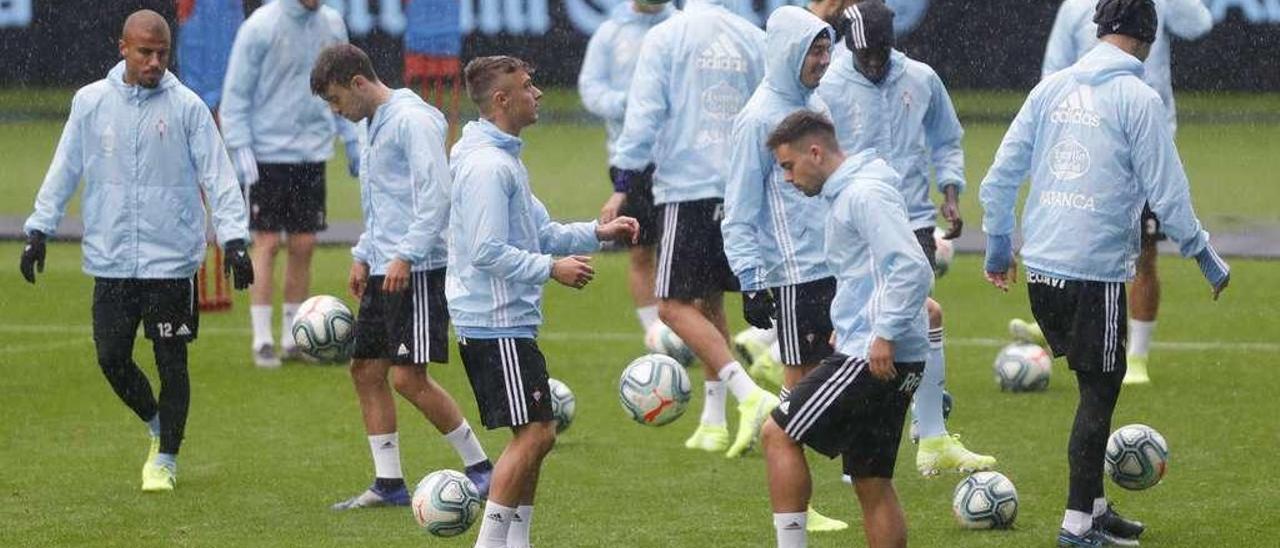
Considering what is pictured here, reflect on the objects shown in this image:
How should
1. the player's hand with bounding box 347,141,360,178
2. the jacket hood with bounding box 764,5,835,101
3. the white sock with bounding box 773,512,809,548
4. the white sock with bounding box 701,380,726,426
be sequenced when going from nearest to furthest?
the white sock with bounding box 773,512,809,548
the jacket hood with bounding box 764,5,835,101
the white sock with bounding box 701,380,726,426
the player's hand with bounding box 347,141,360,178

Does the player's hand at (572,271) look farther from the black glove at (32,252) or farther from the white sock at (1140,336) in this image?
the white sock at (1140,336)

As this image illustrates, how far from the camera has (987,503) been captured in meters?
7.75

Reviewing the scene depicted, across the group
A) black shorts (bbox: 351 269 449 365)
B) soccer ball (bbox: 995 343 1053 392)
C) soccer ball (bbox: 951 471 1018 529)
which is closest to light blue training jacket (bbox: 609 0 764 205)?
black shorts (bbox: 351 269 449 365)

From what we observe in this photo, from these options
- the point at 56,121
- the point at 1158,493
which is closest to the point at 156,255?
the point at 1158,493

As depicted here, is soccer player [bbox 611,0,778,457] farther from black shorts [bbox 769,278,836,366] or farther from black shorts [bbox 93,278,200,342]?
black shorts [bbox 93,278,200,342]

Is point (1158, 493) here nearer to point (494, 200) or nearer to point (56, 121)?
point (494, 200)

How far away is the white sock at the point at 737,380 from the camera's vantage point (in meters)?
9.09

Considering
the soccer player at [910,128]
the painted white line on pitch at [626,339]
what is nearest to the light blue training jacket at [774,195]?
the soccer player at [910,128]

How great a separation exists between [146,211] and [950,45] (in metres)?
17.6

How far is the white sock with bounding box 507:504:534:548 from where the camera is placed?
7.35m

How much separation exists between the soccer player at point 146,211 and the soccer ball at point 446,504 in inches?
75.2

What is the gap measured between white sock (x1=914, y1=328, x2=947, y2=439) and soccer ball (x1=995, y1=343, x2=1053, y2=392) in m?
2.07

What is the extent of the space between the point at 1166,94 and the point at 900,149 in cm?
355

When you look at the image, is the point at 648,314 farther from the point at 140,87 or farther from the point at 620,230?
the point at 620,230
